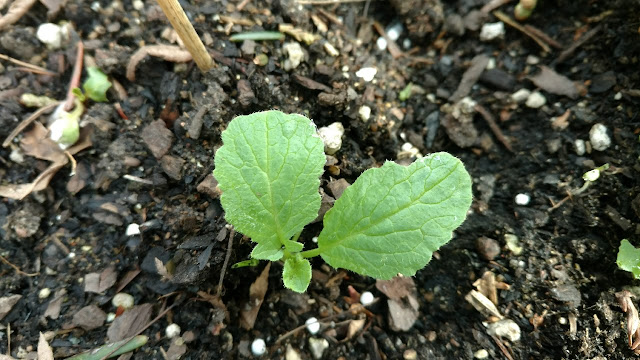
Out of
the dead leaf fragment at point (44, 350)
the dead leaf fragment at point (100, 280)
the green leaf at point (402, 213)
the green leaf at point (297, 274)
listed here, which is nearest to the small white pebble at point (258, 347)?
the green leaf at point (297, 274)

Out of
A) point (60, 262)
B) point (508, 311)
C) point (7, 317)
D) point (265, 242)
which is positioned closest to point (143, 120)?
point (60, 262)

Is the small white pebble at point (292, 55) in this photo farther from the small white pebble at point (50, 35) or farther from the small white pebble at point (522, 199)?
the small white pebble at point (522, 199)

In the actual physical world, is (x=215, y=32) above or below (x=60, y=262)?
above

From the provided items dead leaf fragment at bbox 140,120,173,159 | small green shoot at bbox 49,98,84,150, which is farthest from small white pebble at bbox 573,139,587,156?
small green shoot at bbox 49,98,84,150

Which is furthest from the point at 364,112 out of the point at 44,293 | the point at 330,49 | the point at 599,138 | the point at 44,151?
the point at 44,293

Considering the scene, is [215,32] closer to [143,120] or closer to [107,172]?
[143,120]
